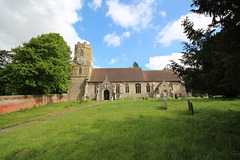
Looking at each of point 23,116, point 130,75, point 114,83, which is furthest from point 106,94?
point 23,116

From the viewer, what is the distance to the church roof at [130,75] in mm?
31734

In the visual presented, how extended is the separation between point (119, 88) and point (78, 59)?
1588cm

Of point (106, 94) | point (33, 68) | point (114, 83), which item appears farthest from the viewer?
point (114, 83)

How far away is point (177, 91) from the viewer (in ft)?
99.3

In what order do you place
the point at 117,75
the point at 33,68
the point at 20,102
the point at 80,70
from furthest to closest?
1. the point at 117,75
2. the point at 80,70
3. the point at 33,68
4. the point at 20,102

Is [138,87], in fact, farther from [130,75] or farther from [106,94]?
[106,94]

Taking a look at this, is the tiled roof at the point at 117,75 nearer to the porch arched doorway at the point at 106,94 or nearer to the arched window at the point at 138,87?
the arched window at the point at 138,87

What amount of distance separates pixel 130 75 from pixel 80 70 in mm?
15837

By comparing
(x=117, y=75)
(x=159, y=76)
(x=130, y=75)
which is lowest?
(x=159, y=76)

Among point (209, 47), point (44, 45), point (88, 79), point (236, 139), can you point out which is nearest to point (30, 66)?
point (44, 45)

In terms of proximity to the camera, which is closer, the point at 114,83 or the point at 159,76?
the point at 114,83

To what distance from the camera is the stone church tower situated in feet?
102

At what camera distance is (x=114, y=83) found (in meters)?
31.5

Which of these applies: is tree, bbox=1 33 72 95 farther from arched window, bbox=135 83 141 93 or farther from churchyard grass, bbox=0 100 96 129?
arched window, bbox=135 83 141 93
